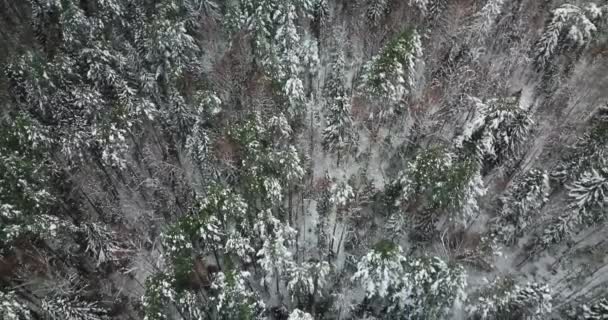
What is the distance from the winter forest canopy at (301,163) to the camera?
70.4 feet

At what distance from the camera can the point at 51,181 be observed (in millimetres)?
25344

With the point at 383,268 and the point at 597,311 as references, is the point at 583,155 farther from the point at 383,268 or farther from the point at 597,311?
the point at 383,268

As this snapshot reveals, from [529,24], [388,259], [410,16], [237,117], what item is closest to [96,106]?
[237,117]

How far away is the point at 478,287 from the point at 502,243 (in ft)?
10.8

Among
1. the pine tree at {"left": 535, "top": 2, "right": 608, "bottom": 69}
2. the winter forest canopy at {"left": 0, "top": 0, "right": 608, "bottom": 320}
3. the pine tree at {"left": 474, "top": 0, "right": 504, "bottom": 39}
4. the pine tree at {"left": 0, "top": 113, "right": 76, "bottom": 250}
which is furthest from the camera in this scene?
the pine tree at {"left": 474, "top": 0, "right": 504, "bottom": 39}

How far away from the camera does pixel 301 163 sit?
28.4 m

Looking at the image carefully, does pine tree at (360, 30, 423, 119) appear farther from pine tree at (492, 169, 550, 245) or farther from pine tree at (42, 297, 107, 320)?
pine tree at (42, 297, 107, 320)

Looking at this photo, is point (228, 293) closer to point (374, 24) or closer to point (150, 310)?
point (150, 310)

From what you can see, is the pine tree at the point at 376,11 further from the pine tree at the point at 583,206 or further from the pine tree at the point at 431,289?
the pine tree at the point at 431,289

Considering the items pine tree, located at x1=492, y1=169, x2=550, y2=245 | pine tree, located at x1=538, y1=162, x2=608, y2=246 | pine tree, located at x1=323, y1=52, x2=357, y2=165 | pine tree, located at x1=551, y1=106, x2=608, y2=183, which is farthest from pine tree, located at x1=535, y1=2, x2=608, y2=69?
pine tree, located at x1=323, y1=52, x2=357, y2=165

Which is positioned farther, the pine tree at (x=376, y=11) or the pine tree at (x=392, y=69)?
the pine tree at (x=376, y=11)

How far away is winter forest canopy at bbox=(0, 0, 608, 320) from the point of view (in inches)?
845

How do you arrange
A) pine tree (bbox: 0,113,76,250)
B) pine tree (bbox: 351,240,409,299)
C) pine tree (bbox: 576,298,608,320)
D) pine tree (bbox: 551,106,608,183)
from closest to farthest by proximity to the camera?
pine tree (bbox: 351,240,409,299)
pine tree (bbox: 576,298,608,320)
pine tree (bbox: 0,113,76,250)
pine tree (bbox: 551,106,608,183)

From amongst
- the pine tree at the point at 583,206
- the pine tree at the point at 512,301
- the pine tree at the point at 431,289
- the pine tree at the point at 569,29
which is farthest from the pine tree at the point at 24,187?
the pine tree at the point at 569,29
